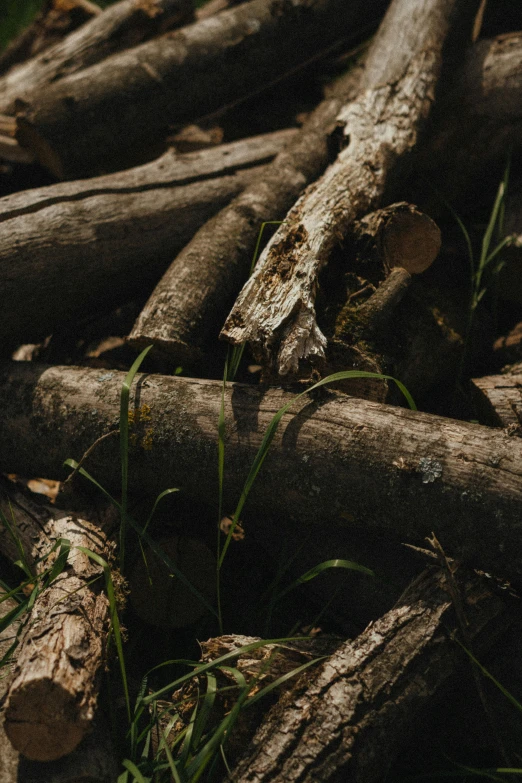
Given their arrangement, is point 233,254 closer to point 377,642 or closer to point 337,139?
point 337,139

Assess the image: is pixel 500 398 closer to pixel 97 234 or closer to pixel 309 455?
pixel 309 455

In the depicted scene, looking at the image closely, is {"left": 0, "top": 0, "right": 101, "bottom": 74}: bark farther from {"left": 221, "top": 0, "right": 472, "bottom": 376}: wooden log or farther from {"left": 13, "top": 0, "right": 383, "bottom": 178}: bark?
{"left": 221, "top": 0, "right": 472, "bottom": 376}: wooden log

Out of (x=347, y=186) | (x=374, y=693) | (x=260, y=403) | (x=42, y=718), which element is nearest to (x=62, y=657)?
(x=42, y=718)

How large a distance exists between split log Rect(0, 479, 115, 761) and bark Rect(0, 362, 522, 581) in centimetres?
32

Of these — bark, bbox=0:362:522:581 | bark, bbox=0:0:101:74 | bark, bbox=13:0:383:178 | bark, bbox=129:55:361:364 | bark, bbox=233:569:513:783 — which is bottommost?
bark, bbox=233:569:513:783

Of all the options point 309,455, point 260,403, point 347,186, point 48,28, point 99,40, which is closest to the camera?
point 309,455

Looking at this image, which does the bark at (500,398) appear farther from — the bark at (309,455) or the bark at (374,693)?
the bark at (374,693)

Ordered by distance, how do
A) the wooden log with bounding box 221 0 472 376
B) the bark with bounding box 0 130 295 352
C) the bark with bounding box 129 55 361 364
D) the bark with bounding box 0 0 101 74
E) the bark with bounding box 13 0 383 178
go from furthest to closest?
the bark with bounding box 0 0 101 74
the bark with bounding box 13 0 383 178
the bark with bounding box 0 130 295 352
the bark with bounding box 129 55 361 364
the wooden log with bounding box 221 0 472 376

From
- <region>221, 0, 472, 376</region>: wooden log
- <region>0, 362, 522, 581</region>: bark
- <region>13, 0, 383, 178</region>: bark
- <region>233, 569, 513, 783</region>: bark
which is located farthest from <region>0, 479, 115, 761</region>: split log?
<region>13, 0, 383, 178</region>: bark

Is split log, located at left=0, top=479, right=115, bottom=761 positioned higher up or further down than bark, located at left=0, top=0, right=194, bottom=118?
further down

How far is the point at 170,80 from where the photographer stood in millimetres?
3477

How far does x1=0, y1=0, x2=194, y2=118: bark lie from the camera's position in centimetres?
387

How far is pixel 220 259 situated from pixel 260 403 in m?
0.84

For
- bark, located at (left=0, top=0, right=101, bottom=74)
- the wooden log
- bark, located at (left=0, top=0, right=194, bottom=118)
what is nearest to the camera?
the wooden log
